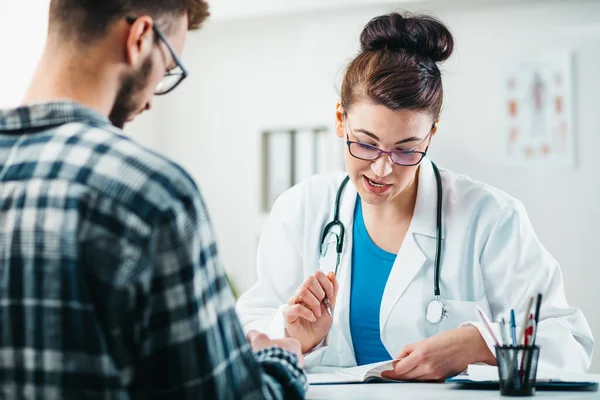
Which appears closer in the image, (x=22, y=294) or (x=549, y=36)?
(x=22, y=294)

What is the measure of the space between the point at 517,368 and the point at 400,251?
673 mm

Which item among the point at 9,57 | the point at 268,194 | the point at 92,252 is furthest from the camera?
the point at 268,194

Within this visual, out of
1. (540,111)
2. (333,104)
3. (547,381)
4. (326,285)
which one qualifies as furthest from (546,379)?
(333,104)

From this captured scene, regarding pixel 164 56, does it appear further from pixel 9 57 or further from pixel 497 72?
pixel 497 72

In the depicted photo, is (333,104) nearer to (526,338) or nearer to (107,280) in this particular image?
(526,338)

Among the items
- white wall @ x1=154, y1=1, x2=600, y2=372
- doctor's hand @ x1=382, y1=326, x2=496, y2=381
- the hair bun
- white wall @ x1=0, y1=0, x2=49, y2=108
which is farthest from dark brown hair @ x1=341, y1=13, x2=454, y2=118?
white wall @ x1=0, y1=0, x2=49, y2=108

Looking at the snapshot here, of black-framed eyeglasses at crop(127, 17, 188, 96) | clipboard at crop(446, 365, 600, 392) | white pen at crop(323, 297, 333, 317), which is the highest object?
black-framed eyeglasses at crop(127, 17, 188, 96)

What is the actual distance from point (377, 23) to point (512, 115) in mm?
2052

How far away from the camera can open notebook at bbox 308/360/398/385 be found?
4.77 ft

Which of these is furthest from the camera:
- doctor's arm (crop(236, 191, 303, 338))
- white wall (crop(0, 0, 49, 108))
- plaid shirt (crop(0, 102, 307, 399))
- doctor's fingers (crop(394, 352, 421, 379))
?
white wall (crop(0, 0, 49, 108))

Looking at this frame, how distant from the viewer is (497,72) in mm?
3766

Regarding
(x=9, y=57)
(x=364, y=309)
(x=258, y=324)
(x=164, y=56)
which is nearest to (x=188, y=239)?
(x=164, y=56)

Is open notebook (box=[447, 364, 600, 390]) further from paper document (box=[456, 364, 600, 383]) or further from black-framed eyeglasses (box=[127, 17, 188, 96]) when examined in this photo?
black-framed eyeglasses (box=[127, 17, 188, 96])

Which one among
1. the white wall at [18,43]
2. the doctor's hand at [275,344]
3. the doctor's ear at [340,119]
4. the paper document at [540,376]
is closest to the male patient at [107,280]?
the doctor's hand at [275,344]
